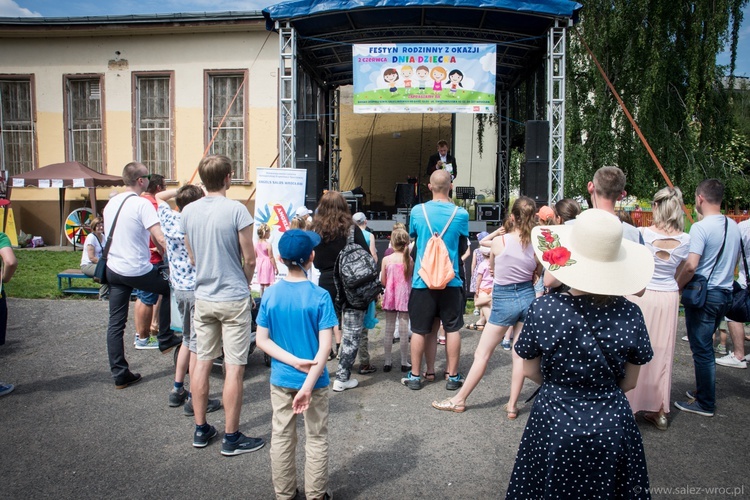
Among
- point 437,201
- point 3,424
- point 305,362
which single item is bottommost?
point 3,424

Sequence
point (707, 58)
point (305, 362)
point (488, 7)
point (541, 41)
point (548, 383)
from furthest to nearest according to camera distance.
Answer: point (707, 58), point (541, 41), point (488, 7), point (305, 362), point (548, 383)

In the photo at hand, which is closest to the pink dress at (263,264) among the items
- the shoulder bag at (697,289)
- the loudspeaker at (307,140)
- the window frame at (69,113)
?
the loudspeaker at (307,140)

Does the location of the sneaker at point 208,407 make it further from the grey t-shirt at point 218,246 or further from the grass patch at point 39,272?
the grass patch at point 39,272

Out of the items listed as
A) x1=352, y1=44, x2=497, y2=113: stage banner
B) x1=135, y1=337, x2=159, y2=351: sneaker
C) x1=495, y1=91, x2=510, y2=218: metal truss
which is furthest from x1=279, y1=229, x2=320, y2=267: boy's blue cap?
x1=495, y1=91, x2=510, y2=218: metal truss

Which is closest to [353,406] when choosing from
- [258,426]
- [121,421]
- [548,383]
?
[258,426]

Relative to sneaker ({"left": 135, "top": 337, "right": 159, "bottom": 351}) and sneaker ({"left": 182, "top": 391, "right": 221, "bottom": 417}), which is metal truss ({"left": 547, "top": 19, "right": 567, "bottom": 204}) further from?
sneaker ({"left": 182, "top": 391, "right": 221, "bottom": 417})

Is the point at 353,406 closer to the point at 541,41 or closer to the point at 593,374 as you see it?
the point at 593,374

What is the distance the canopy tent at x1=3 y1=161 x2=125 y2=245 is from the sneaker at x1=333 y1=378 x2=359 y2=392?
1259cm

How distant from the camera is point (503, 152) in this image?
1350 centimetres

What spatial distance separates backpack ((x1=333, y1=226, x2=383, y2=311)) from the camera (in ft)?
15.6

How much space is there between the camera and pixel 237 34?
15430mm

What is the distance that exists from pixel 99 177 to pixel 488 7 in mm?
11631

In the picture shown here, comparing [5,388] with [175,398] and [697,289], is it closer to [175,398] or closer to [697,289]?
[175,398]

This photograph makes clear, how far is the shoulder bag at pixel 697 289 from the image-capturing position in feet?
13.7
